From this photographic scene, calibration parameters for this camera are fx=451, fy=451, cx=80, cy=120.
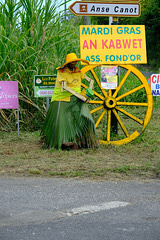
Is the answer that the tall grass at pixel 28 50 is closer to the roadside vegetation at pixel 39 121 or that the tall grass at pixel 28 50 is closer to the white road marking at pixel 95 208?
the roadside vegetation at pixel 39 121

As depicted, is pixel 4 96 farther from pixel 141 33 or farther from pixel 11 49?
pixel 141 33

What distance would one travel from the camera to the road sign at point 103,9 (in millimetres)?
7910

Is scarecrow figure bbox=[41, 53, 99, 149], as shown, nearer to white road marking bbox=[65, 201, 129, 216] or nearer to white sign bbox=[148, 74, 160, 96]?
white road marking bbox=[65, 201, 129, 216]

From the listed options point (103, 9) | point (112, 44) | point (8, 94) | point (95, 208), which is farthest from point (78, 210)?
point (8, 94)

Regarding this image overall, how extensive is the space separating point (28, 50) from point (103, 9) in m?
2.22

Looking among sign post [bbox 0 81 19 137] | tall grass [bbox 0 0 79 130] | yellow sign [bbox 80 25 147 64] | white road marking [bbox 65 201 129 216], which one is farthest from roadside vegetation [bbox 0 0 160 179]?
yellow sign [bbox 80 25 147 64]

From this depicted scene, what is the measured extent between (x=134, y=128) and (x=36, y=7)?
11.5 feet

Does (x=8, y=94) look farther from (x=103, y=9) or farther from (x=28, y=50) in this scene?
(x=103, y=9)

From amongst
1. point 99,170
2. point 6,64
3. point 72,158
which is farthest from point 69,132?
point 6,64

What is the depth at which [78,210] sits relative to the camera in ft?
14.5

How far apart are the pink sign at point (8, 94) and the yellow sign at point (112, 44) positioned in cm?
155

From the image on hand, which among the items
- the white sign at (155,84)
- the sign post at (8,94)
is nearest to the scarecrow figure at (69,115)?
the sign post at (8,94)

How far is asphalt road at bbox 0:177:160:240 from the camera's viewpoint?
3824 millimetres

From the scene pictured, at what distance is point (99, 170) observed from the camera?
6082mm
